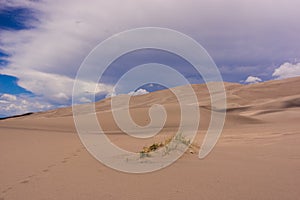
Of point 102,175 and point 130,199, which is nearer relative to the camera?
point 130,199

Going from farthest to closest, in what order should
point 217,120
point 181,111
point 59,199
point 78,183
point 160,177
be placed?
1. point 181,111
2. point 217,120
3. point 160,177
4. point 78,183
5. point 59,199

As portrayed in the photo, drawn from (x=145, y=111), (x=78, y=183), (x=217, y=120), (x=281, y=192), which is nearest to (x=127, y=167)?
(x=78, y=183)

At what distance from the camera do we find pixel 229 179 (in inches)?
199

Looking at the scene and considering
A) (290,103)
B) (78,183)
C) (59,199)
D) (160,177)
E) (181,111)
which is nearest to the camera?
(59,199)

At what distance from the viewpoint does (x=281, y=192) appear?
167 inches

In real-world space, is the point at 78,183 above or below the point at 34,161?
below

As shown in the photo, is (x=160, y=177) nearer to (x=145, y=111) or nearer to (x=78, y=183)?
(x=78, y=183)

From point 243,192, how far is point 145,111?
29729mm

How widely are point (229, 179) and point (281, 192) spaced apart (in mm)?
965

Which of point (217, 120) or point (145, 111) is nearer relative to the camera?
point (217, 120)

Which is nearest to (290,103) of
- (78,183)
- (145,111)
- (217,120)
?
(217,120)

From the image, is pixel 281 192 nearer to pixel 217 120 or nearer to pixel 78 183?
pixel 78 183

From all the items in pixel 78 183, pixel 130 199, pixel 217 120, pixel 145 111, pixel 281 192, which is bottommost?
pixel 281 192

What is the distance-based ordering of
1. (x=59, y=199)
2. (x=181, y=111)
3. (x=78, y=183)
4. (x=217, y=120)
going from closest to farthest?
(x=59, y=199), (x=78, y=183), (x=217, y=120), (x=181, y=111)
